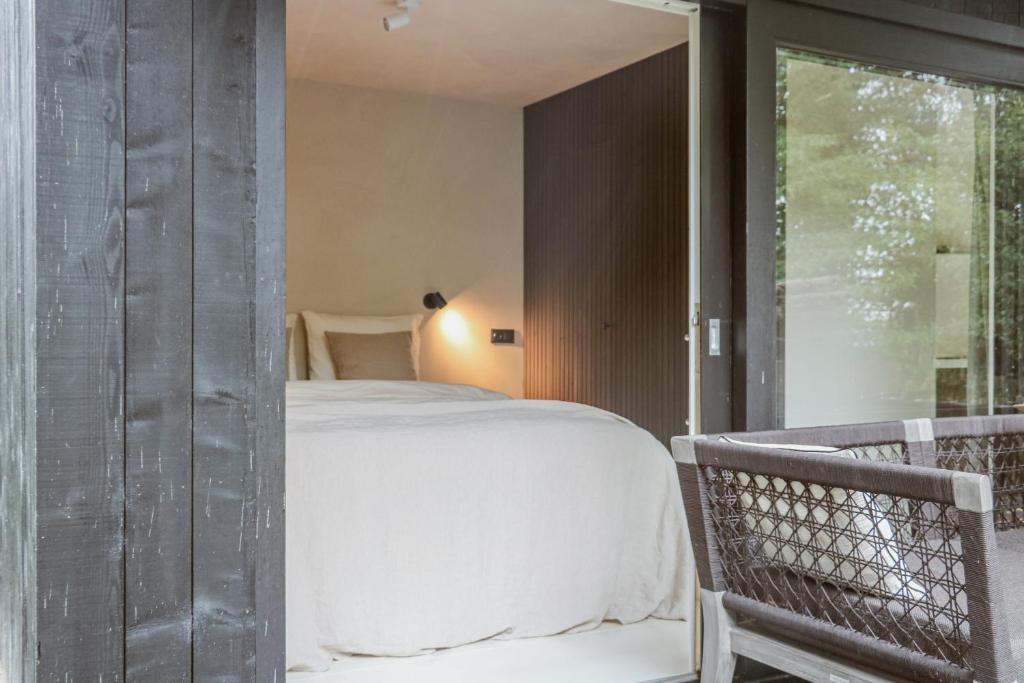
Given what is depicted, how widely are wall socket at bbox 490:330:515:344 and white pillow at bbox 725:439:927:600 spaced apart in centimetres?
459

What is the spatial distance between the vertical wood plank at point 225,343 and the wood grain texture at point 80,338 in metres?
0.15

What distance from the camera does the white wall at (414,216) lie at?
6062 mm

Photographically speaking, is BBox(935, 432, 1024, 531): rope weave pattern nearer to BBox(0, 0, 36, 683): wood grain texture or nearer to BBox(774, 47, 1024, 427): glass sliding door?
BBox(774, 47, 1024, 427): glass sliding door


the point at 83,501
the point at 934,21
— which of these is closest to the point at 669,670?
the point at 83,501

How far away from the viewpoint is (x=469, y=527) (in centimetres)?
336

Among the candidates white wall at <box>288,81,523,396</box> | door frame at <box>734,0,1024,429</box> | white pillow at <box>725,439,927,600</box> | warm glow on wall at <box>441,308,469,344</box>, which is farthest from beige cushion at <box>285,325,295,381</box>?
white pillow at <box>725,439,927,600</box>

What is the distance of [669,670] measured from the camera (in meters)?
3.07

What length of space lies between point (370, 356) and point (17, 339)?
12.2 ft

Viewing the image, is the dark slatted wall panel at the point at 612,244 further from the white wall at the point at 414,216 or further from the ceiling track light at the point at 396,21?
the ceiling track light at the point at 396,21

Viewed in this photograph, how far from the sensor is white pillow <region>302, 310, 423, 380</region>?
5770mm

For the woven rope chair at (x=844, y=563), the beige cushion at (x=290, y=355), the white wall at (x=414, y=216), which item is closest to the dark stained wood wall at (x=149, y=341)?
the woven rope chair at (x=844, y=563)

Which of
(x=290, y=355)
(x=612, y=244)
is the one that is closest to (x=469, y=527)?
(x=290, y=355)

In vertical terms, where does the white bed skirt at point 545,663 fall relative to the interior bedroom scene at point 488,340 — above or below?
below

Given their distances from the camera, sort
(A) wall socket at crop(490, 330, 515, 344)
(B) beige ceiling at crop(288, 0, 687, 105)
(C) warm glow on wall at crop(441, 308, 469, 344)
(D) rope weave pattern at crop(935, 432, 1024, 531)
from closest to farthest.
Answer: (D) rope weave pattern at crop(935, 432, 1024, 531) → (B) beige ceiling at crop(288, 0, 687, 105) → (C) warm glow on wall at crop(441, 308, 469, 344) → (A) wall socket at crop(490, 330, 515, 344)
